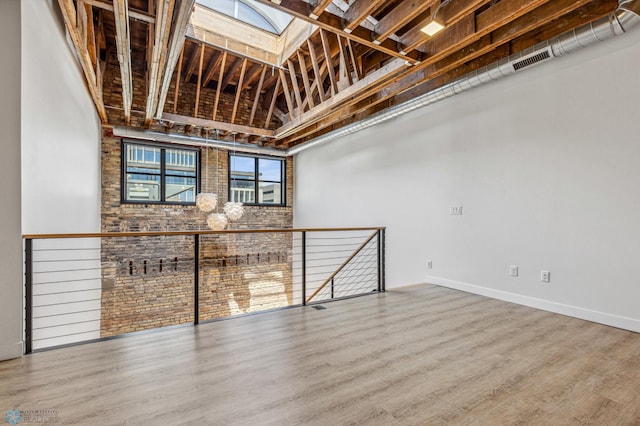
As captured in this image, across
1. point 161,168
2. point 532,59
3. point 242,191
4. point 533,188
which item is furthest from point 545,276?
point 161,168

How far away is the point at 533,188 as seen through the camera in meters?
3.77

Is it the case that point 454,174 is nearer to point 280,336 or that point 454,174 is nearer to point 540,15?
point 540,15

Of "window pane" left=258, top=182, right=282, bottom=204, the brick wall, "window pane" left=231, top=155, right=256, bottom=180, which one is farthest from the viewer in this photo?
"window pane" left=258, top=182, right=282, bottom=204

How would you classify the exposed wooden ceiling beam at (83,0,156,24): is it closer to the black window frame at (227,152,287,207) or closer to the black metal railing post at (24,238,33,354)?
the black metal railing post at (24,238,33,354)

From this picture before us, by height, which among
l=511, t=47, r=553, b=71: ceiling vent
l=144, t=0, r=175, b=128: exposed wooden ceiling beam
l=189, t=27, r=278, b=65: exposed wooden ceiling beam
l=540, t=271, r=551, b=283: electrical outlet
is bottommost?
l=540, t=271, r=551, b=283: electrical outlet

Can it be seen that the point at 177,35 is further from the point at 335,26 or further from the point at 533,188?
the point at 533,188

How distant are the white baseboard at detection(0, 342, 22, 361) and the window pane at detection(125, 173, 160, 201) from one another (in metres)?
5.03

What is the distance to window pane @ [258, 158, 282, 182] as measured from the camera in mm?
8609

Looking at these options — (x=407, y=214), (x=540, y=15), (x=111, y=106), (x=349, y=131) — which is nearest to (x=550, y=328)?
(x=407, y=214)

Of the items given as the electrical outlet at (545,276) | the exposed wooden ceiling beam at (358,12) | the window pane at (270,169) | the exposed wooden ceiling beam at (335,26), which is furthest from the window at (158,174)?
the electrical outlet at (545,276)

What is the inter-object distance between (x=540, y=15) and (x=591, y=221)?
2.15 m

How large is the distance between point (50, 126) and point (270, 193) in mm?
5845

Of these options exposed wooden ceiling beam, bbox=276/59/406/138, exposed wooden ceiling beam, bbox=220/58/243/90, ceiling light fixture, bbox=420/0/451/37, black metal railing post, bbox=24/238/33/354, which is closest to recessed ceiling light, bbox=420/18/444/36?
ceiling light fixture, bbox=420/0/451/37

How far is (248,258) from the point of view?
8.00 metres
